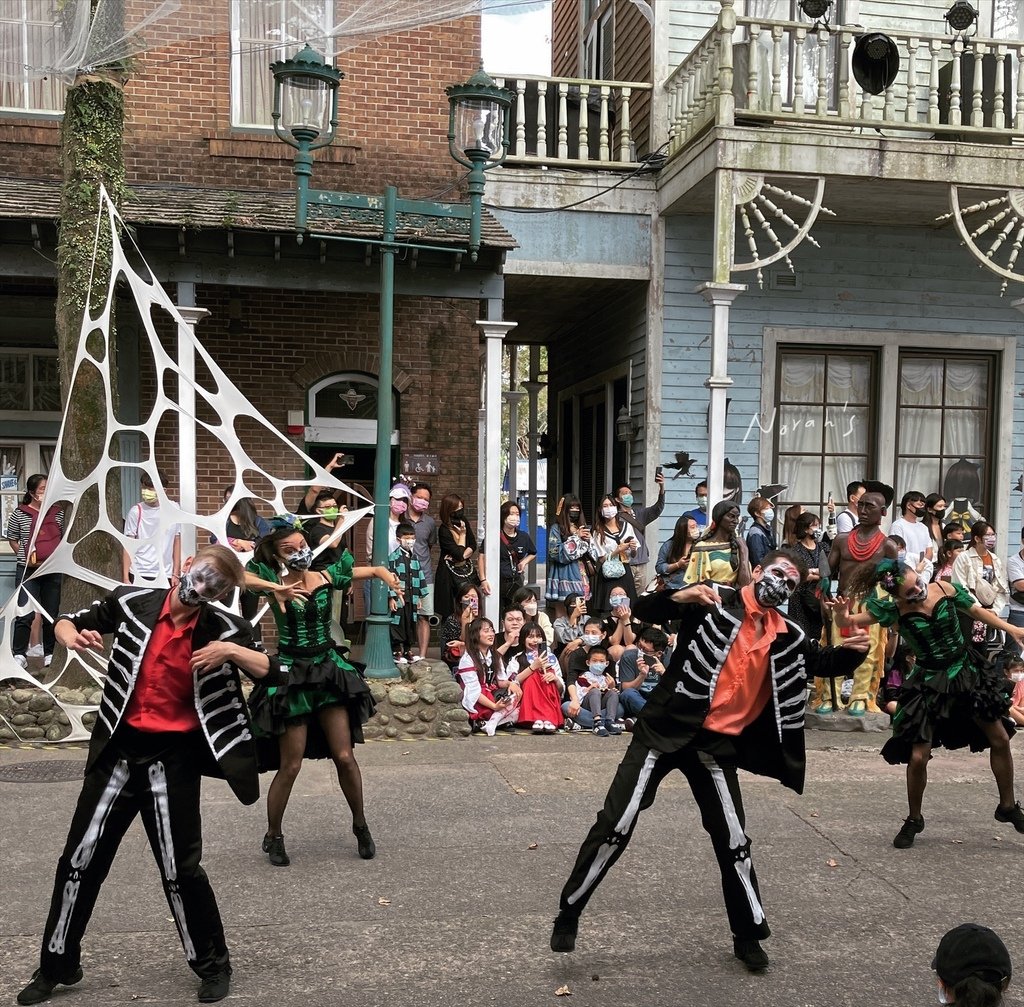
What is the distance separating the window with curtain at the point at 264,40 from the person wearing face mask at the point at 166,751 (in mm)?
5786

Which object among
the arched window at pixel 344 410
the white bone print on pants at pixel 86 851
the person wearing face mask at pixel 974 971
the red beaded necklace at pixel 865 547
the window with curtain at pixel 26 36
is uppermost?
the window with curtain at pixel 26 36

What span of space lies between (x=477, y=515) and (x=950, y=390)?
5876mm

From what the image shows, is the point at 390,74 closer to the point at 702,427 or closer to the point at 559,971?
the point at 702,427

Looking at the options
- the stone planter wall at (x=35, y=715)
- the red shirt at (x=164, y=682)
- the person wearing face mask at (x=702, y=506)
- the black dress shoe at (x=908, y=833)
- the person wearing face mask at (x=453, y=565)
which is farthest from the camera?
the person wearing face mask at (x=702, y=506)

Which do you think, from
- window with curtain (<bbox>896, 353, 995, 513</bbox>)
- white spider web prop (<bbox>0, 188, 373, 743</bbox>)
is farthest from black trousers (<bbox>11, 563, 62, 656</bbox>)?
window with curtain (<bbox>896, 353, 995, 513</bbox>)

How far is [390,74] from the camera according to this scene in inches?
500

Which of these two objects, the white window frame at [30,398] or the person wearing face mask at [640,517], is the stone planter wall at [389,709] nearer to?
the person wearing face mask at [640,517]

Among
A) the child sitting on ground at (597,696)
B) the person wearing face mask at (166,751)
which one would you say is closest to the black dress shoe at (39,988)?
the person wearing face mask at (166,751)

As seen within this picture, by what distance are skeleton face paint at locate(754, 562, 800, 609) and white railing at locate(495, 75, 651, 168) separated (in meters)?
8.83

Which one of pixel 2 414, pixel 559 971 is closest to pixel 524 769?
pixel 559 971

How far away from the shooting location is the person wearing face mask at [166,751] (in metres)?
4.23

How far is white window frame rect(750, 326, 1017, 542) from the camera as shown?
13.1 m

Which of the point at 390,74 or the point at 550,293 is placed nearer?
the point at 390,74

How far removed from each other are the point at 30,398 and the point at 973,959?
1178 centimetres
